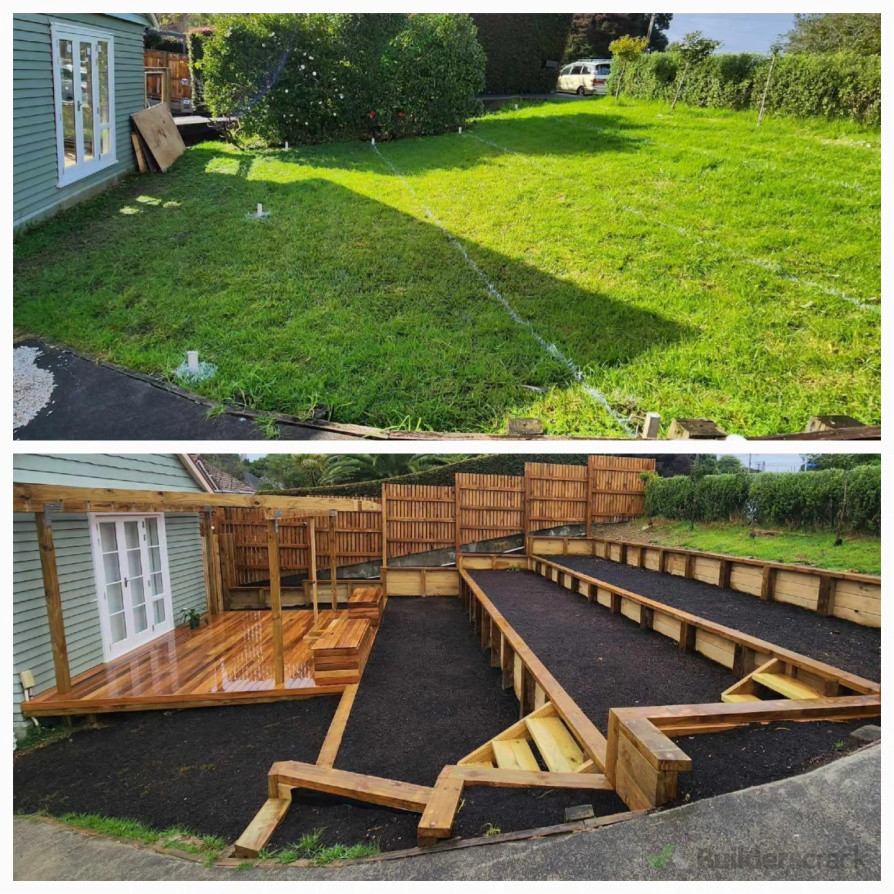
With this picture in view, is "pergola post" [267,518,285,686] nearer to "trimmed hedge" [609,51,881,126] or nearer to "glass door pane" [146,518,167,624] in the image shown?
"glass door pane" [146,518,167,624]

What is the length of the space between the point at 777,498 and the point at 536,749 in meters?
4.59

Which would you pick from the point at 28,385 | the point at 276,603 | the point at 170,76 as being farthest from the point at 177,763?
the point at 170,76

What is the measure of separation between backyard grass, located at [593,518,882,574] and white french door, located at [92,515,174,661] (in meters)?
5.95

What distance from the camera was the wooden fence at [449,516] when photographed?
8.27m

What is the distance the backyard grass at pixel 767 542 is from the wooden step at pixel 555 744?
8.88ft

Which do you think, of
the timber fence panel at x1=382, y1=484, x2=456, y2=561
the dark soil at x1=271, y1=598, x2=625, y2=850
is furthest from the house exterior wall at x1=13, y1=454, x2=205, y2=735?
the timber fence panel at x1=382, y1=484, x2=456, y2=561

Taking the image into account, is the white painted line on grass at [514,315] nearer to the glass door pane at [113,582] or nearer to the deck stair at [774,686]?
the deck stair at [774,686]

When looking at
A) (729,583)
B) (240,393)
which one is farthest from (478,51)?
(729,583)

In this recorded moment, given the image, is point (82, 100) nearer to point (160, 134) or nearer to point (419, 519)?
point (160, 134)

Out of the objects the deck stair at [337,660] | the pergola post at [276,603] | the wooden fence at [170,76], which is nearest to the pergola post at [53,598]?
the pergola post at [276,603]

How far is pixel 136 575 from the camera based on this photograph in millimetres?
5941

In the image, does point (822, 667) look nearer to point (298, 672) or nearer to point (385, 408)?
point (385, 408)

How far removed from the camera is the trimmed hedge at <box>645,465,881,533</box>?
514 cm

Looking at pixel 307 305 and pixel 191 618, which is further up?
pixel 307 305
